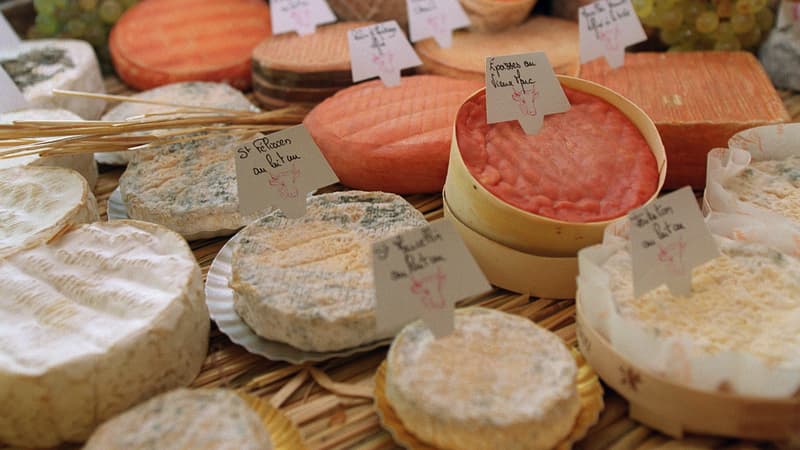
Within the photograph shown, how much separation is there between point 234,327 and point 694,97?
Answer: 1.36 metres

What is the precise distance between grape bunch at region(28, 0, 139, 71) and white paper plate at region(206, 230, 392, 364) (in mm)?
1548

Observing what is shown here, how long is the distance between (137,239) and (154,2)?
1613 mm

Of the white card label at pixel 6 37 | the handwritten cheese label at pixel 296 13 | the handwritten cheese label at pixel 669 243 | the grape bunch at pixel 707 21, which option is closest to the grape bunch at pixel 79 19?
the white card label at pixel 6 37

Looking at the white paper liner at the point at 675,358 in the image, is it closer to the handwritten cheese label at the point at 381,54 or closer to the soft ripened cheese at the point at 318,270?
the soft ripened cheese at the point at 318,270

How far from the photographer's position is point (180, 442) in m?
1.25

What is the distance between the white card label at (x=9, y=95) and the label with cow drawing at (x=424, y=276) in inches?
59.2

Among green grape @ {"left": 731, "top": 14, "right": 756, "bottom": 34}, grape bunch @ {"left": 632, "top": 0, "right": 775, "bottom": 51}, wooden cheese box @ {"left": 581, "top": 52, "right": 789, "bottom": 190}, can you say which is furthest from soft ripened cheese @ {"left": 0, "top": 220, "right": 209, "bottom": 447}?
green grape @ {"left": 731, "top": 14, "right": 756, "bottom": 34}

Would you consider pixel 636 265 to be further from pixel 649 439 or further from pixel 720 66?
pixel 720 66

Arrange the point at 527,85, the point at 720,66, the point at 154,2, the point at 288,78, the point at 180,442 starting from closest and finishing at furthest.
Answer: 1. the point at 180,442
2. the point at 527,85
3. the point at 720,66
4. the point at 288,78
5. the point at 154,2

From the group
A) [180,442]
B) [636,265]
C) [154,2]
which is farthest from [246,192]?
[154,2]

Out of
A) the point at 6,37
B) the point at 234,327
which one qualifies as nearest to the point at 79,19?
the point at 6,37

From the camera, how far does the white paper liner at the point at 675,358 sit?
124 cm

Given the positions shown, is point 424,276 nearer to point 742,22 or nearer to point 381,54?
point 381,54

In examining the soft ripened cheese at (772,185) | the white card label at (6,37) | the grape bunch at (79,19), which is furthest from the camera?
the grape bunch at (79,19)
